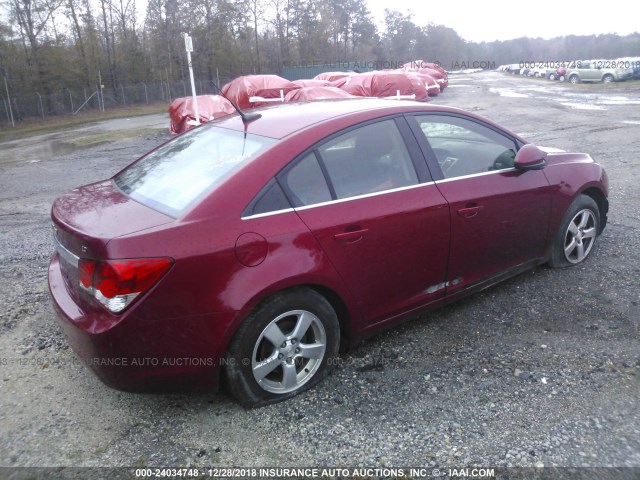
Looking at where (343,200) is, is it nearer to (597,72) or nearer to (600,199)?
(600,199)

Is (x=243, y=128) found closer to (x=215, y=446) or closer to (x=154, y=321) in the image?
(x=154, y=321)

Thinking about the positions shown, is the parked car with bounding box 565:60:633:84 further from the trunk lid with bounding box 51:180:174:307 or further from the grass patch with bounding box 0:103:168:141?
the trunk lid with bounding box 51:180:174:307

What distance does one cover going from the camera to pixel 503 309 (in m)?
4.09

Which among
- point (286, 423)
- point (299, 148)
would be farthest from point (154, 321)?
point (299, 148)

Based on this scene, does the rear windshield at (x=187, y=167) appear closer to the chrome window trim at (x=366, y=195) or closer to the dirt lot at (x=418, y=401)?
the chrome window trim at (x=366, y=195)

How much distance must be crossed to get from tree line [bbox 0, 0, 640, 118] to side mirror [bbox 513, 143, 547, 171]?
37.6m

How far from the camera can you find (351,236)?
3.14 meters

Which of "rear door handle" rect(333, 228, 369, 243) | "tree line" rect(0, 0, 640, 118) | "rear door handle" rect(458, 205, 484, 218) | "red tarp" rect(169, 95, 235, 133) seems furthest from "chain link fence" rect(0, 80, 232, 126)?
"rear door handle" rect(333, 228, 369, 243)

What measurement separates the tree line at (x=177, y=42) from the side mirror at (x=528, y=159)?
37.6 metres

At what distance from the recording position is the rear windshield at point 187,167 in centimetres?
300

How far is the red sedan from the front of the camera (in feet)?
8.72

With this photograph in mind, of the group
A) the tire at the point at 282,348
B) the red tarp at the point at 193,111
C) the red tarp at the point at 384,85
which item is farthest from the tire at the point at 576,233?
the red tarp at the point at 384,85

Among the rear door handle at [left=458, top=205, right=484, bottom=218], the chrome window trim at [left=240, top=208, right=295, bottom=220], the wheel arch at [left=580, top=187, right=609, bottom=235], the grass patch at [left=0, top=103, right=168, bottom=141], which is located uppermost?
the chrome window trim at [left=240, top=208, right=295, bottom=220]

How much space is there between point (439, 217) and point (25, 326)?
3178 mm
